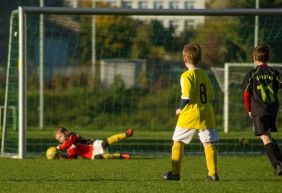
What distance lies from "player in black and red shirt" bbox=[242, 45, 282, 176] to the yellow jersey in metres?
0.91

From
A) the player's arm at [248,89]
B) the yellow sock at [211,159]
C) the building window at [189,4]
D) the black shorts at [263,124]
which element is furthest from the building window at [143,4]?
the yellow sock at [211,159]

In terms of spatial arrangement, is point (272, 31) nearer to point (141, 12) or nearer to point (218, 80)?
point (141, 12)

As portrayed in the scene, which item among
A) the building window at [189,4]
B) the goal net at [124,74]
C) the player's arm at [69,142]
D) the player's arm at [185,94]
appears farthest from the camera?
the building window at [189,4]

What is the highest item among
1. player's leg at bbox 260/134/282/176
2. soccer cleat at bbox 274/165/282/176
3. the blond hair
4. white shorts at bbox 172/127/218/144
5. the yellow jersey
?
the blond hair

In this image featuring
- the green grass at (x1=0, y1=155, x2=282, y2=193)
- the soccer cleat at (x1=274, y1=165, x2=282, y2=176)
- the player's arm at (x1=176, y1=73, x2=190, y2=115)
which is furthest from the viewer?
the soccer cleat at (x1=274, y1=165, x2=282, y2=176)

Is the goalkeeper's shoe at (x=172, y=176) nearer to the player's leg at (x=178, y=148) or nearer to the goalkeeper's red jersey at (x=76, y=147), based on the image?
the player's leg at (x=178, y=148)

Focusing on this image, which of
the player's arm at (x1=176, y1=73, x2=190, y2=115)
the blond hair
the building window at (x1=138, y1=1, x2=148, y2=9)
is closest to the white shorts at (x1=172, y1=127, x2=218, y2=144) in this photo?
the player's arm at (x1=176, y1=73, x2=190, y2=115)

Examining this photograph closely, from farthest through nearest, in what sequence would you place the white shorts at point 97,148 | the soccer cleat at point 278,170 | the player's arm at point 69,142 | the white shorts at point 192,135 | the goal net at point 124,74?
the goal net at point 124,74, the white shorts at point 97,148, the player's arm at point 69,142, the soccer cleat at point 278,170, the white shorts at point 192,135

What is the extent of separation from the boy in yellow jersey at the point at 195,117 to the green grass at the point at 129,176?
0.81ft

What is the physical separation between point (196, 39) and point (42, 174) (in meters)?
11.5

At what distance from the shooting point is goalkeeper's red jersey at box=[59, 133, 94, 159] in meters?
13.8

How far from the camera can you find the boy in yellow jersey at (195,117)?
34.1 ft

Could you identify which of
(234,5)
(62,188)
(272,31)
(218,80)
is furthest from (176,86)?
(62,188)

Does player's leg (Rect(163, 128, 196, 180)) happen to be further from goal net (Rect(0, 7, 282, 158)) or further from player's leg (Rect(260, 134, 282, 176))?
goal net (Rect(0, 7, 282, 158))
